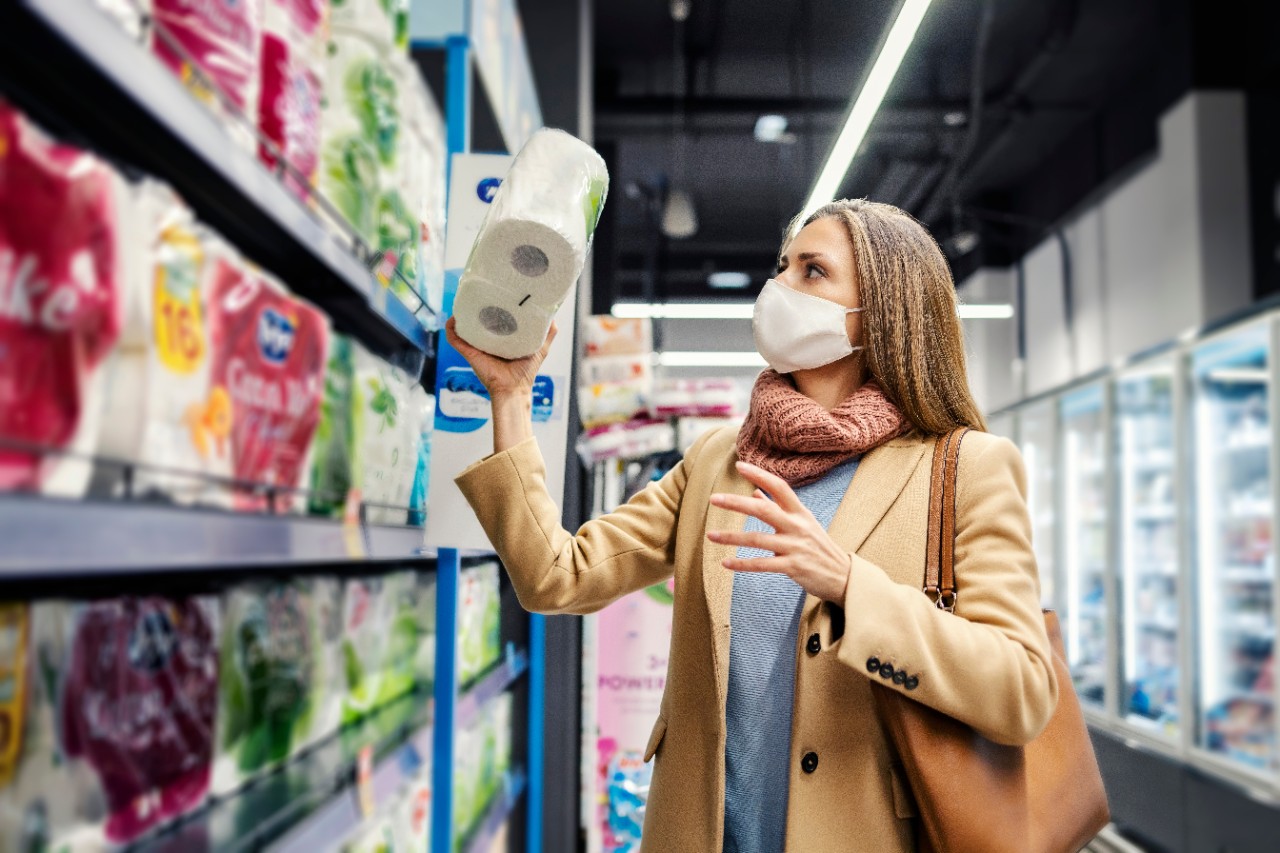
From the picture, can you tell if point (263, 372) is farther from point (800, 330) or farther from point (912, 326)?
Answer: point (912, 326)

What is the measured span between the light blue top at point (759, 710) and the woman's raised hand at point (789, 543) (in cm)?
14

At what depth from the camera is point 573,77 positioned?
4.83m

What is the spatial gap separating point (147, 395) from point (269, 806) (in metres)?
0.70

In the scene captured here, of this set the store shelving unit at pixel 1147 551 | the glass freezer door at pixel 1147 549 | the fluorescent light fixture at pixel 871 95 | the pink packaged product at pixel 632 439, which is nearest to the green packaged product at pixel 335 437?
the fluorescent light fixture at pixel 871 95

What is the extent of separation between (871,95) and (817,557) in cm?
287

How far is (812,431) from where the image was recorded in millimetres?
1644

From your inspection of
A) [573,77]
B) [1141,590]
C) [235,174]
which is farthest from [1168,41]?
[235,174]

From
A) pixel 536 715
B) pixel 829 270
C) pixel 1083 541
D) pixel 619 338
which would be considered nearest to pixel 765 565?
pixel 829 270

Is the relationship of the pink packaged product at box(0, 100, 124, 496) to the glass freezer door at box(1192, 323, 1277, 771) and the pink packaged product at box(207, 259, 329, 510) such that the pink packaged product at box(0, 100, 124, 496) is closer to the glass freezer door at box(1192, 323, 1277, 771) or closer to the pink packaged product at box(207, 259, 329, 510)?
the pink packaged product at box(207, 259, 329, 510)

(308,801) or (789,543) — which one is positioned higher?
(789,543)

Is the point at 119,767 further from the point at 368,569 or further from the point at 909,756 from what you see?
the point at 368,569

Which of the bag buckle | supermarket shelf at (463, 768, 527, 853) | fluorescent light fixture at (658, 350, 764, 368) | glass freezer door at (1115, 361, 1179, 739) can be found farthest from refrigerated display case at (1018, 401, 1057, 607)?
the bag buckle

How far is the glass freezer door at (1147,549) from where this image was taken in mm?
6375

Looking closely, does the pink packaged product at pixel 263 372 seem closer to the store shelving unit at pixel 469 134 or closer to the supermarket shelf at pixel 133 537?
the supermarket shelf at pixel 133 537
